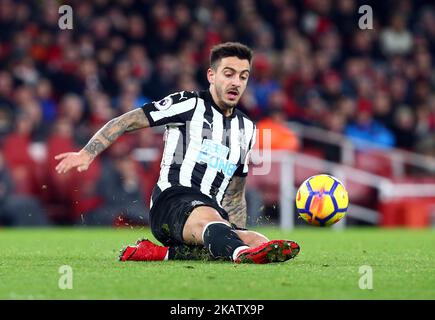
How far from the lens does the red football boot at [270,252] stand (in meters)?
6.52

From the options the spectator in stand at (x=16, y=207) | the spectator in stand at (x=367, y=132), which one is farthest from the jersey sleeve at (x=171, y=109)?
the spectator in stand at (x=367, y=132)

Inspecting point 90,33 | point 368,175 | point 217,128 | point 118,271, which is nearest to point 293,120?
point 368,175

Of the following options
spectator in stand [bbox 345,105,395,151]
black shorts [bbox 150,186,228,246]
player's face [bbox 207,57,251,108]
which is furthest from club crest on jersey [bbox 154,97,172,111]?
spectator in stand [bbox 345,105,395,151]

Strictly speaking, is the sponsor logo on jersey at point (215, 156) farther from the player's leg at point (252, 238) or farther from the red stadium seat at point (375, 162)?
the red stadium seat at point (375, 162)

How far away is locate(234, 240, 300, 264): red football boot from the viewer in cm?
652

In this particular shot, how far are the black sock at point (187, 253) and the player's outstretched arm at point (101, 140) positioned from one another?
92cm

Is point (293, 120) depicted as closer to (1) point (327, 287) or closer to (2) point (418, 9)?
(2) point (418, 9)

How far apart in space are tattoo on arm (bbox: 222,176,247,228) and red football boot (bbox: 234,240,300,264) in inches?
37.9

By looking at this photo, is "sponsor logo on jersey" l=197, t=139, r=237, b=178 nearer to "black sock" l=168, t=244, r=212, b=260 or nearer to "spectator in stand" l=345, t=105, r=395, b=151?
"black sock" l=168, t=244, r=212, b=260

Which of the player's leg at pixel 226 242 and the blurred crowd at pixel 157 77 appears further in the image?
the blurred crowd at pixel 157 77

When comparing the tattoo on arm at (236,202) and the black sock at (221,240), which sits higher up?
the tattoo on arm at (236,202)

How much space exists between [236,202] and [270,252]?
3.87 ft

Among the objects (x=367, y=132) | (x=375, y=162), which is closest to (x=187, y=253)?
(x=375, y=162)
